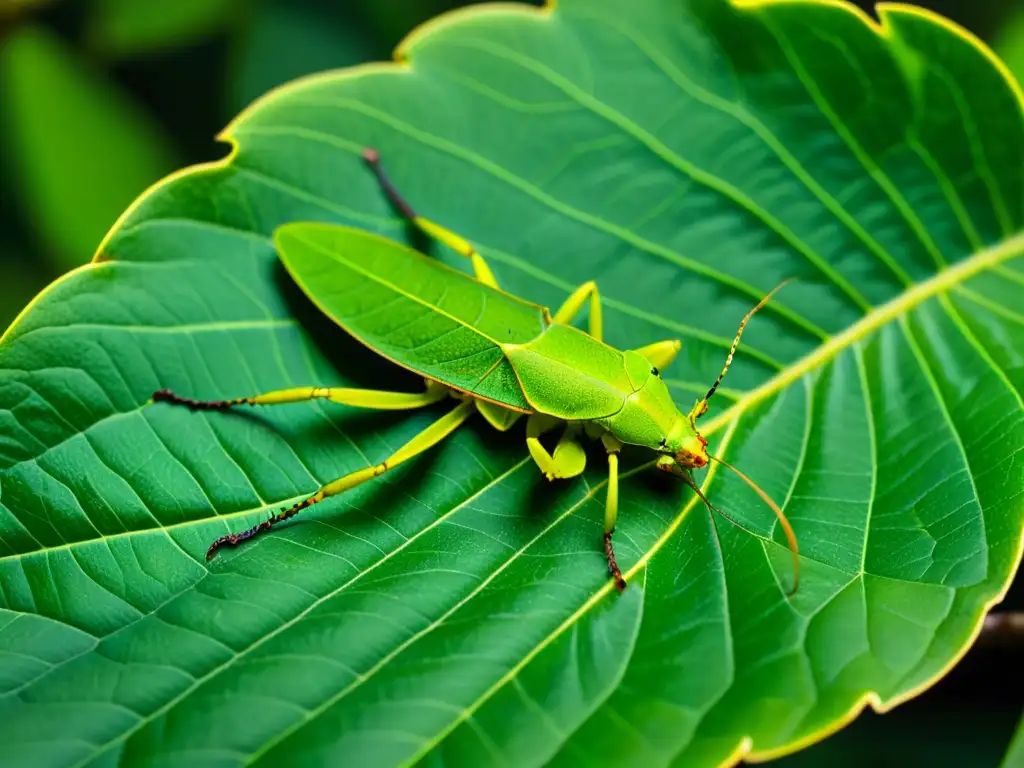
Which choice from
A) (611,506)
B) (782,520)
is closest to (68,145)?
(611,506)

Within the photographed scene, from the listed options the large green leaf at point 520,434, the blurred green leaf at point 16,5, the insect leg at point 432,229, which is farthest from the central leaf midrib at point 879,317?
the blurred green leaf at point 16,5

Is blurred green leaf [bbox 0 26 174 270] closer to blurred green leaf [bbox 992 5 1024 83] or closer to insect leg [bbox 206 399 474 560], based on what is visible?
insect leg [bbox 206 399 474 560]

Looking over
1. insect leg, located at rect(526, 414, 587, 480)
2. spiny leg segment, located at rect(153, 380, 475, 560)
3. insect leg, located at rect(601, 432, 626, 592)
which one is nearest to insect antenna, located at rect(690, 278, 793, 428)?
insect leg, located at rect(601, 432, 626, 592)

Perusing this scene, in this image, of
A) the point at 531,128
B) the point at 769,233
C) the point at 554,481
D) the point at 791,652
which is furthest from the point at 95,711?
the point at 769,233

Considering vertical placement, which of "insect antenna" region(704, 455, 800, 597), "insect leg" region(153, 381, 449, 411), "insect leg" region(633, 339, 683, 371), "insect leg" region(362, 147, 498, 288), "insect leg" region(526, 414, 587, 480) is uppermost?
"insect leg" region(362, 147, 498, 288)

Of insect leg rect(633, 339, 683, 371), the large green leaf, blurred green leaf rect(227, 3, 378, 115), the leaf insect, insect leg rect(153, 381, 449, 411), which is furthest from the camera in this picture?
blurred green leaf rect(227, 3, 378, 115)

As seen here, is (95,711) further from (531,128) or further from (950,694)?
(950,694)
